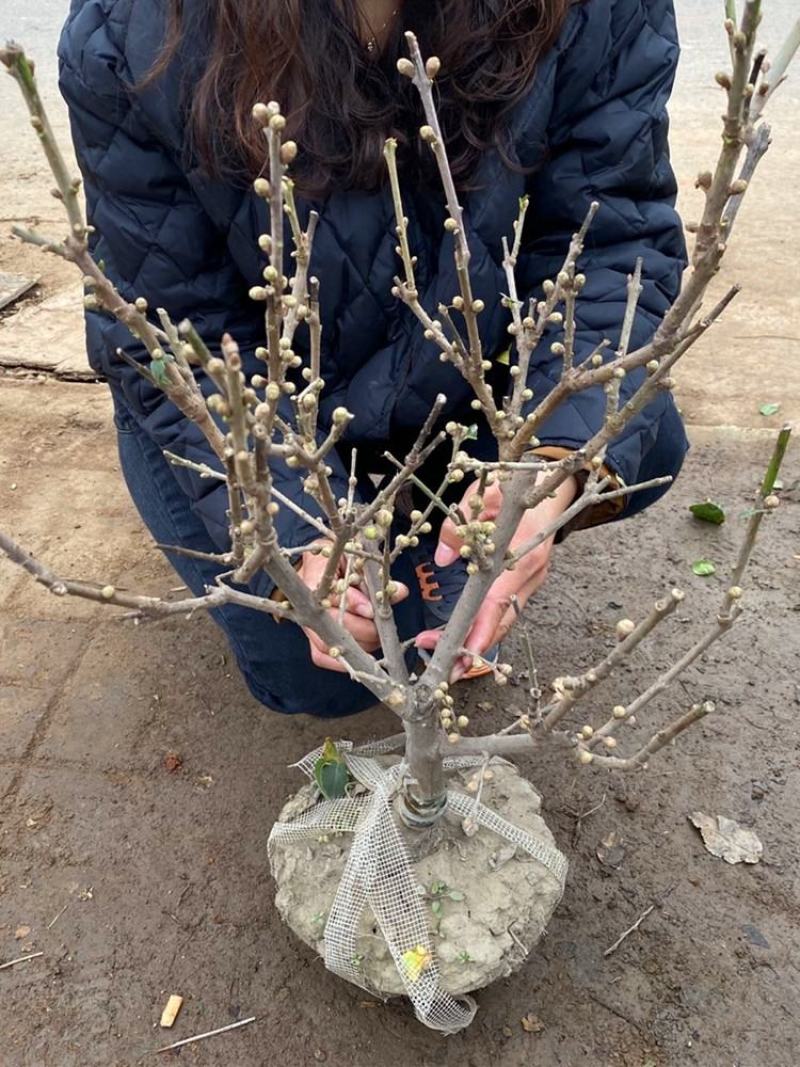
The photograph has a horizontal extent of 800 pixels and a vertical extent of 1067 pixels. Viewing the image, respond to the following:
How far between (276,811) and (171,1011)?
1.35ft

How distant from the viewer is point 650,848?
179cm

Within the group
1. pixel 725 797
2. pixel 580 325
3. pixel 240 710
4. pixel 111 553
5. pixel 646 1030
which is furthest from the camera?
pixel 111 553

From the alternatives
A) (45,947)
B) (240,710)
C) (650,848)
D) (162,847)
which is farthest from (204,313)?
(650,848)

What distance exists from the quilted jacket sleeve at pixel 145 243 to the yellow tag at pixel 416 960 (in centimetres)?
67

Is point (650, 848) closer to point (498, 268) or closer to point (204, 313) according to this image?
point (498, 268)

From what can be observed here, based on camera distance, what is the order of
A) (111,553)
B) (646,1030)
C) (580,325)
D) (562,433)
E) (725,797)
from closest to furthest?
1. (646,1030)
2. (562,433)
3. (580,325)
4. (725,797)
5. (111,553)

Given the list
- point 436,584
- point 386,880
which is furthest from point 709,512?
point 386,880

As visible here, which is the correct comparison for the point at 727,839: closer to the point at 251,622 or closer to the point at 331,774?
the point at 331,774

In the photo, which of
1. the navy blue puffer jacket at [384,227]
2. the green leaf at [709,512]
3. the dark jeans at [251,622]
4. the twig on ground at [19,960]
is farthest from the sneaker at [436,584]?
the twig on ground at [19,960]

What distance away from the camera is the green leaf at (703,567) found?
240 centimetres

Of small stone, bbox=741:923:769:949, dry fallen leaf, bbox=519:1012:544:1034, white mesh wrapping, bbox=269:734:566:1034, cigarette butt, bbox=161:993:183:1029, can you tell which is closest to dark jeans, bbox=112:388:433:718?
white mesh wrapping, bbox=269:734:566:1034

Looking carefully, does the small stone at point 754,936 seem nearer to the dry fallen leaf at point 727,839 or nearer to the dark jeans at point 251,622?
the dry fallen leaf at point 727,839

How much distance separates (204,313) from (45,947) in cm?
116

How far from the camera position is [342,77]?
152 cm
